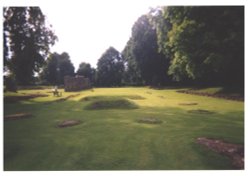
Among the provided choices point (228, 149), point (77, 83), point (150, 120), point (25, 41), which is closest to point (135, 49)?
point (77, 83)

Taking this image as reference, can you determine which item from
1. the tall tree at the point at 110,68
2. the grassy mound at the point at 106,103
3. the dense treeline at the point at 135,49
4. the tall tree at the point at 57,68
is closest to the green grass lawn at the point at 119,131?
the grassy mound at the point at 106,103

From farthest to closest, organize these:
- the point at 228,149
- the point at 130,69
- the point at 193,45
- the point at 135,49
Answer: the point at 193,45 → the point at 130,69 → the point at 135,49 → the point at 228,149

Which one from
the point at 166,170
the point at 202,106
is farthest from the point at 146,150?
the point at 202,106

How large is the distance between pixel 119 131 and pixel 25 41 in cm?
300

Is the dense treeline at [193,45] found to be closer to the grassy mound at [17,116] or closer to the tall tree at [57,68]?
the tall tree at [57,68]

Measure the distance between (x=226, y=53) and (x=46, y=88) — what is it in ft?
14.3

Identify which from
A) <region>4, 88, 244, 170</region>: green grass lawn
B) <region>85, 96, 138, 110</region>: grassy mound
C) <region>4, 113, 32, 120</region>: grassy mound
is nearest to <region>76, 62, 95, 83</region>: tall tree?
<region>4, 88, 244, 170</region>: green grass lawn

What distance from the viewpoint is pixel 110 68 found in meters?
6.61

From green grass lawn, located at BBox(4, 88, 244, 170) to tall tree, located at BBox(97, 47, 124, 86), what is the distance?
0.21m

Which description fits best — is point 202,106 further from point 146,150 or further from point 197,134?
point 146,150

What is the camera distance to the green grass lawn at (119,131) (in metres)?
4.63

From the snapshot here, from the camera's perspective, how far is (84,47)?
647 cm

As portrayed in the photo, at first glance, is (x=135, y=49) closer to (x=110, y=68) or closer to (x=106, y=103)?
(x=110, y=68)
